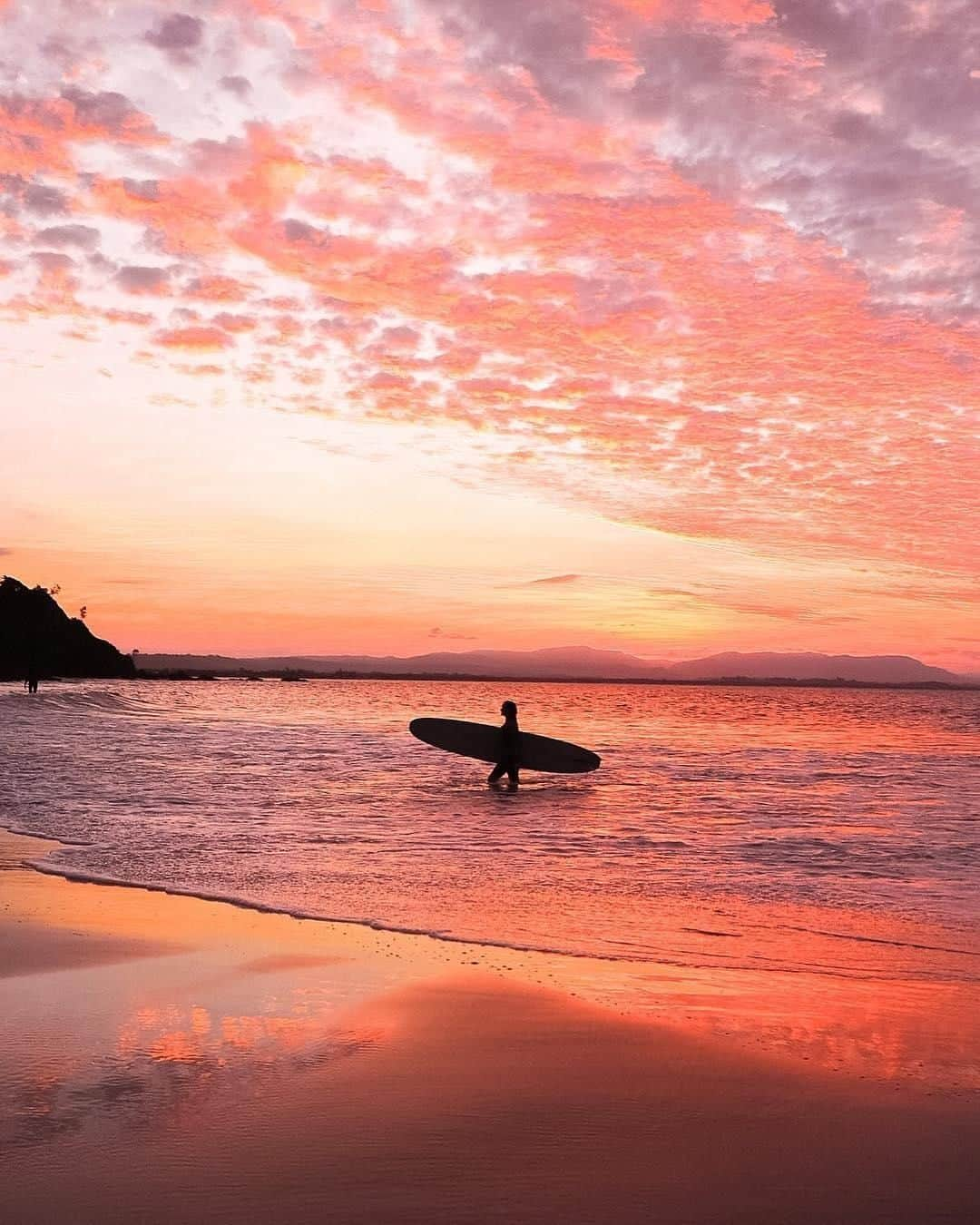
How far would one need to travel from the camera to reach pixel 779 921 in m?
10.4

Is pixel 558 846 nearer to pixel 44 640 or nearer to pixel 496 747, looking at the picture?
pixel 496 747

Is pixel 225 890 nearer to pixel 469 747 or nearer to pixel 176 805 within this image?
pixel 176 805

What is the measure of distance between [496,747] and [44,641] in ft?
339

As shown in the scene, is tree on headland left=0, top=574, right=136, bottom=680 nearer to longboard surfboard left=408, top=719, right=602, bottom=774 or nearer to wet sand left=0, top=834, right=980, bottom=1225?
longboard surfboard left=408, top=719, right=602, bottom=774

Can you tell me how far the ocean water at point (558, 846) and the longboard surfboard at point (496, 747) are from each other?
1.74 ft

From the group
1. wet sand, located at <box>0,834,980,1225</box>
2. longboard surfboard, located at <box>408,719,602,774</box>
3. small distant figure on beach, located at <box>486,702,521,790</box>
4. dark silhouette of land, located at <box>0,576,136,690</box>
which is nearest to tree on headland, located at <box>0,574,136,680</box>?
dark silhouette of land, located at <box>0,576,136,690</box>

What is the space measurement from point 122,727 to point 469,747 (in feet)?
59.1

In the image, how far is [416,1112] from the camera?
4.93 m

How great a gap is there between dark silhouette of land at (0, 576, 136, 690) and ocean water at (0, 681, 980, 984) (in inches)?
3288

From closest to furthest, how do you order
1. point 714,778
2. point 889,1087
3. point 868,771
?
point 889,1087, point 714,778, point 868,771

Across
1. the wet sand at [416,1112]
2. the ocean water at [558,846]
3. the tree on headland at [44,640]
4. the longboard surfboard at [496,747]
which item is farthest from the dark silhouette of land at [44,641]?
the wet sand at [416,1112]

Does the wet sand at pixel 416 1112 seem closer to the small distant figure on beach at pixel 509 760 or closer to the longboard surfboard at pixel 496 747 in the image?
the small distant figure on beach at pixel 509 760

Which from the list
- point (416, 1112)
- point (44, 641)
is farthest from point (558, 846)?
point (44, 641)

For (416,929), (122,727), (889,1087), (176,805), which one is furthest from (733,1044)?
(122,727)
